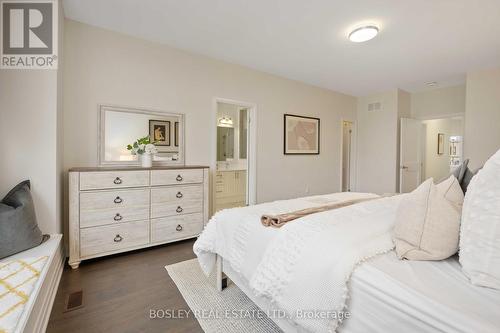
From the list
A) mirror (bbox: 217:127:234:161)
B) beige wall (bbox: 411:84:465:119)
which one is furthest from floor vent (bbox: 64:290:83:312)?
beige wall (bbox: 411:84:465:119)

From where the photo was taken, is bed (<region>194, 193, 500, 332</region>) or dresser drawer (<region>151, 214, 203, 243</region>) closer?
bed (<region>194, 193, 500, 332</region>)

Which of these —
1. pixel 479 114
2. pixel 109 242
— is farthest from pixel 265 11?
pixel 479 114

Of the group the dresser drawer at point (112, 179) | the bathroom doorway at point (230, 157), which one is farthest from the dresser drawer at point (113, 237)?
the bathroom doorway at point (230, 157)

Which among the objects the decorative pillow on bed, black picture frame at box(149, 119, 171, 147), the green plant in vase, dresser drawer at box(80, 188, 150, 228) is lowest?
dresser drawer at box(80, 188, 150, 228)

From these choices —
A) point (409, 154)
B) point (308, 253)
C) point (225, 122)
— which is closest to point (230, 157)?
point (225, 122)

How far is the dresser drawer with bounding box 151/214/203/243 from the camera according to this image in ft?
8.88

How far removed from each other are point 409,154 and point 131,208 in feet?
17.3

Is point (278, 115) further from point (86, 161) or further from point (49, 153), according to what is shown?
point (49, 153)

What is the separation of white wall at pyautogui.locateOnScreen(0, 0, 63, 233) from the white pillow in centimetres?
279

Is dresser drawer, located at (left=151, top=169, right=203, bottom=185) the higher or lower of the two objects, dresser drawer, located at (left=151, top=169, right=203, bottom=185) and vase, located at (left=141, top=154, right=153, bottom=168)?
the lower

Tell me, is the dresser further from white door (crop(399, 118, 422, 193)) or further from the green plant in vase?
white door (crop(399, 118, 422, 193))

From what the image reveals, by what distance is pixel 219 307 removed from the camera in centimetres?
172

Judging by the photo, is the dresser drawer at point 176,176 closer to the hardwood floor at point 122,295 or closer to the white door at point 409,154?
the hardwood floor at point 122,295

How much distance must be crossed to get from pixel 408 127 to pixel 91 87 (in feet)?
18.2
